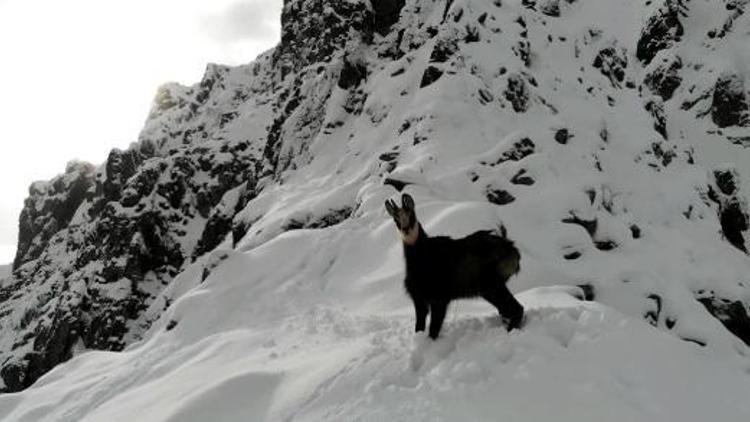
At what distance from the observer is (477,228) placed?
18906 millimetres

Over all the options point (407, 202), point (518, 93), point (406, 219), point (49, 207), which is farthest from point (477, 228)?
point (49, 207)

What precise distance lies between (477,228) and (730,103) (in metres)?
47.7

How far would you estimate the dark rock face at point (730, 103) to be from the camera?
5850 cm

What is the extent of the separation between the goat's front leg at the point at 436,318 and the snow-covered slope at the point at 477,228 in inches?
5.7

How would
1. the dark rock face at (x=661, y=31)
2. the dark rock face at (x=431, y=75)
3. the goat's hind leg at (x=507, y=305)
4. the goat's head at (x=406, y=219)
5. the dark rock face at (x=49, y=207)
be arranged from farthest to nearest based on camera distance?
the dark rock face at (x=49, y=207)
the dark rock face at (x=661, y=31)
the dark rock face at (x=431, y=75)
the goat's head at (x=406, y=219)
the goat's hind leg at (x=507, y=305)

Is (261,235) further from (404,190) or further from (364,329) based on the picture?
(364,329)

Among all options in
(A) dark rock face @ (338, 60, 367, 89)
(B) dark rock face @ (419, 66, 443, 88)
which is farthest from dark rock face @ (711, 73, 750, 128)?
(B) dark rock face @ (419, 66, 443, 88)

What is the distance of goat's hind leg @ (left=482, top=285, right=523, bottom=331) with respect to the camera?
8.50 metres

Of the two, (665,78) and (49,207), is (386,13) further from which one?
(49,207)

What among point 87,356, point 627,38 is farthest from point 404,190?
point 627,38

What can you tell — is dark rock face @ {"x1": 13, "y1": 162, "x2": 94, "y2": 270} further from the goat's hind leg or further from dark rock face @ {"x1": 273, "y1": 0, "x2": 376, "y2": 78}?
the goat's hind leg

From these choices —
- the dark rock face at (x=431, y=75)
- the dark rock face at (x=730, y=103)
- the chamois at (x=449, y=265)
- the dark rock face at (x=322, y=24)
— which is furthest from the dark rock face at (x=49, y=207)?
the chamois at (x=449, y=265)

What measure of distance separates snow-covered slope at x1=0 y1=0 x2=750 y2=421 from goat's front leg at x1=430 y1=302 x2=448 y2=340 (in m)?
0.14

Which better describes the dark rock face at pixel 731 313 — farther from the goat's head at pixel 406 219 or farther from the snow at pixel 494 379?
the goat's head at pixel 406 219
